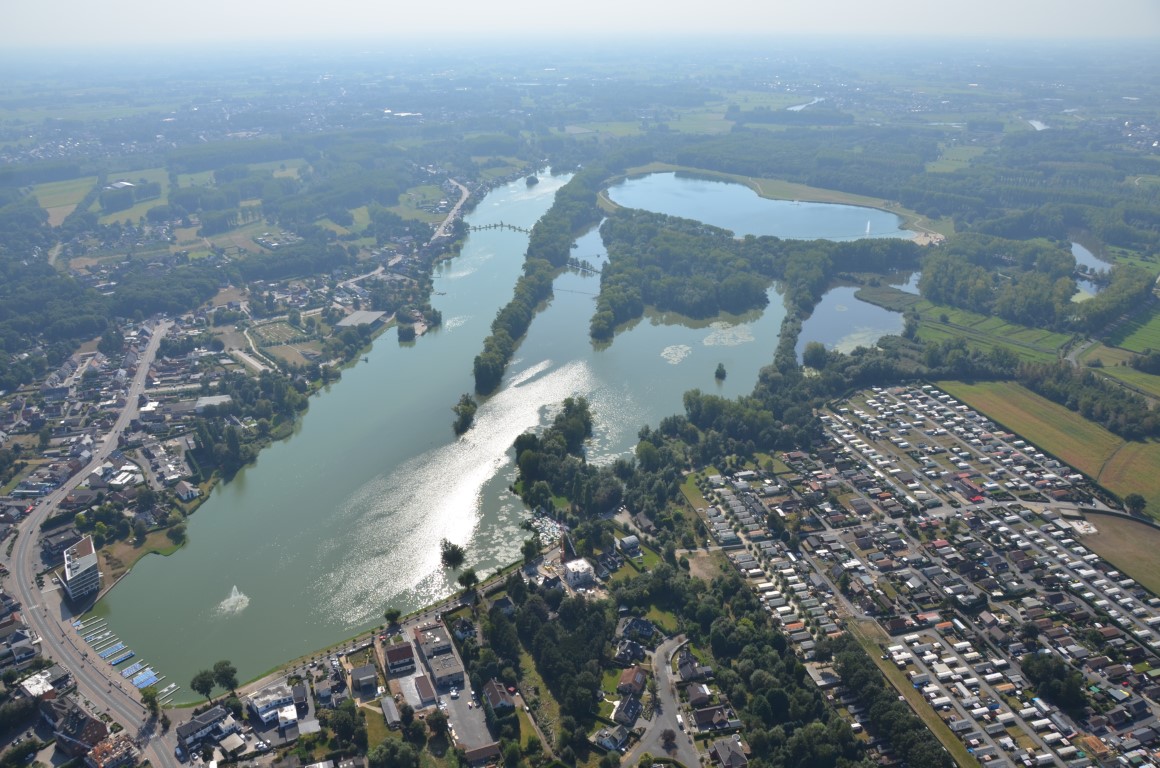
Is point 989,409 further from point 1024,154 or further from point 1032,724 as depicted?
point 1024,154

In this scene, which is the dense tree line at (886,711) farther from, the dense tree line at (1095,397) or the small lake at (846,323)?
the small lake at (846,323)

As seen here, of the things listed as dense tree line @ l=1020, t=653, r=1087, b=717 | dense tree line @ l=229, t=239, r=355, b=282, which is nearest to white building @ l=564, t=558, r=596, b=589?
dense tree line @ l=1020, t=653, r=1087, b=717

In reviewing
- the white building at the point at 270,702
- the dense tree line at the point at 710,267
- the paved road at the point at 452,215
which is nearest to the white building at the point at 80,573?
the white building at the point at 270,702

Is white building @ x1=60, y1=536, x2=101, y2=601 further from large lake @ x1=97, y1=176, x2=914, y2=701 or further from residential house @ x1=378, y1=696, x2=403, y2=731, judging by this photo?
residential house @ x1=378, y1=696, x2=403, y2=731

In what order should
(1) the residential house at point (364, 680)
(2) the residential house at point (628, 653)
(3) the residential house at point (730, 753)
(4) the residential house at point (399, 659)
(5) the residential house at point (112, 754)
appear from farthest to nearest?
(2) the residential house at point (628, 653)
(4) the residential house at point (399, 659)
(1) the residential house at point (364, 680)
(5) the residential house at point (112, 754)
(3) the residential house at point (730, 753)

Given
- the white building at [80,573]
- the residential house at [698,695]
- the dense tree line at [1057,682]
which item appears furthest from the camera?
the white building at [80,573]

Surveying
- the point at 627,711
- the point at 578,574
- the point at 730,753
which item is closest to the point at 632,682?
the point at 627,711

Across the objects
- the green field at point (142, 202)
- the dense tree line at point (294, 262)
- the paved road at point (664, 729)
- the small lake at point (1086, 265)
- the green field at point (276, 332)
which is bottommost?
the paved road at point (664, 729)
